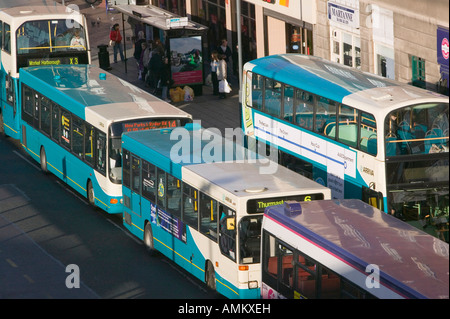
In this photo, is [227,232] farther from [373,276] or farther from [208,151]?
[373,276]

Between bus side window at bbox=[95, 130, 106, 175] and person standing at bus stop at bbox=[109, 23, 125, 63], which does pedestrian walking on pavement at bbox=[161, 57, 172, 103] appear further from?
bus side window at bbox=[95, 130, 106, 175]

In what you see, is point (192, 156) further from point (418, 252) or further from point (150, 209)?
point (418, 252)

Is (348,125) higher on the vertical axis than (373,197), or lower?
higher

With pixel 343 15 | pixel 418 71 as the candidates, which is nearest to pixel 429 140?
pixel 418 71

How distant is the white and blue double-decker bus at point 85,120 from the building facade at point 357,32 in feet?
24.4

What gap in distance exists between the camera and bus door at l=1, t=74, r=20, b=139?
31.7 meters

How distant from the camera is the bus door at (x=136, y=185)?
23.4 meters

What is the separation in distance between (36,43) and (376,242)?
58.8ft

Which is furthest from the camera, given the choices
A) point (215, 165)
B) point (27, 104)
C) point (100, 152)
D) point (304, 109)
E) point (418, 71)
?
point (27, 104)

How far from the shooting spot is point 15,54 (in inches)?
1245

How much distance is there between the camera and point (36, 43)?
31.9 meters

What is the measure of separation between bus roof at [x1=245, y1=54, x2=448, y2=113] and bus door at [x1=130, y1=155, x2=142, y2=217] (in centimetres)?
417
